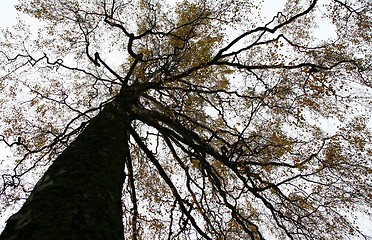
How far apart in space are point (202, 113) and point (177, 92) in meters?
0.68

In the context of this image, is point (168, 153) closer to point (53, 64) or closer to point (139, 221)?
point (139, 221)

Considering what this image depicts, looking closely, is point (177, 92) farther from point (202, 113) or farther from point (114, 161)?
point (114, 161)

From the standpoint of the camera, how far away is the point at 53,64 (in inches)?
215

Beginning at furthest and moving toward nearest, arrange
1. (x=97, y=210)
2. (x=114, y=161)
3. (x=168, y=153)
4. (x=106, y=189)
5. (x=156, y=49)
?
(x=168, y=153), (x=156, y=49), (x=114, y=161), (x=106, y=189), (x=97, y=210)

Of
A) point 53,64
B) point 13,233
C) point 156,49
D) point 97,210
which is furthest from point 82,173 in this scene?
point 156,49

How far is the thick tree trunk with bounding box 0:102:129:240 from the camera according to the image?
5.57ft

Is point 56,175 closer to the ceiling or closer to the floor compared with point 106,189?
closer to the ceiling

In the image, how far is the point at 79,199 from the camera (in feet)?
6.63

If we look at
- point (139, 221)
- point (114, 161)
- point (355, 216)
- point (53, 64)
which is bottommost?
point (355, 216)

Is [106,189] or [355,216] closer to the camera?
[106,189]

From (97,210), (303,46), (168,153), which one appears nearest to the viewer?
(97,210)

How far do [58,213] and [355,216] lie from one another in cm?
464

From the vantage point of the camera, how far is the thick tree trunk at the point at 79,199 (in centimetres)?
170

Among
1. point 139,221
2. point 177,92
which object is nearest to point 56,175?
point 139,221
